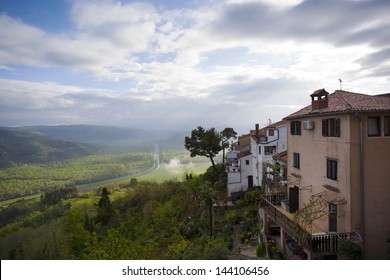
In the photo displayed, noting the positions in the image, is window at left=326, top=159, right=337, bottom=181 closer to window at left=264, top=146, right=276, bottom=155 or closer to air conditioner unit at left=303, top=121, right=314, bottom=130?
air conditioner unit at left=303, top=121, right=314, bottom=130

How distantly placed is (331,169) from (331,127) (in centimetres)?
146

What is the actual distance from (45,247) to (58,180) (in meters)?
59.9

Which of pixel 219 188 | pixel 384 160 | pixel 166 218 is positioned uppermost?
pixel 384 160

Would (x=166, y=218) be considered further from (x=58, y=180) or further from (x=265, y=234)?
(x=58, y=180)

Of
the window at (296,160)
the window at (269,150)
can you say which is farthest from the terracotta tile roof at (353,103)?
the window at (269,150)

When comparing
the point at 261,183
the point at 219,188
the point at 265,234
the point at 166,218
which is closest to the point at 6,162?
the point at 166,218

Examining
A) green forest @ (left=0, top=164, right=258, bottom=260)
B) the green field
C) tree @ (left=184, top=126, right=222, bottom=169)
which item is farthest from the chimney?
the green field

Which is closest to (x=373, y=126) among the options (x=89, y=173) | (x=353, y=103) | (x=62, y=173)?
(x=353, y=103)

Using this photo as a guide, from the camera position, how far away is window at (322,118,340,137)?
8141mm

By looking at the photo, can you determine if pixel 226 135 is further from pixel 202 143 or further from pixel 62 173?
pixel 62 173

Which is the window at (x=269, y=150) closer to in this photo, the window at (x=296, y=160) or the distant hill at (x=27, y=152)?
the window at (x=296, y=160)

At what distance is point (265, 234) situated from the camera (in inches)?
492

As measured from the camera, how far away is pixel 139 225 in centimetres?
2861

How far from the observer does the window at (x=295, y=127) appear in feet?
35.6
